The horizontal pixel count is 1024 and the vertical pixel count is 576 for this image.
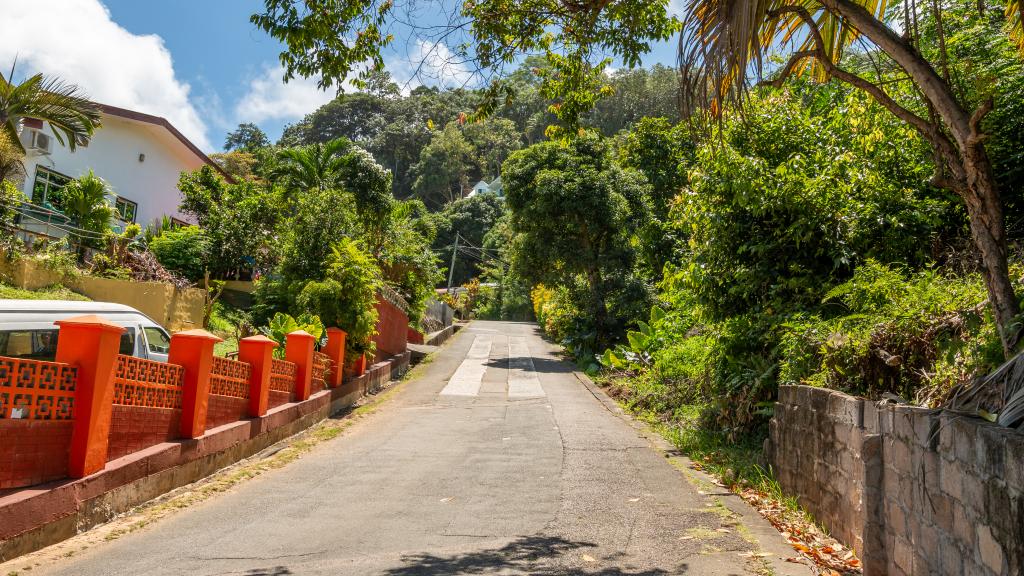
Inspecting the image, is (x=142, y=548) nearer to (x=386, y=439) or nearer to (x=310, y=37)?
(x=310, y=37)

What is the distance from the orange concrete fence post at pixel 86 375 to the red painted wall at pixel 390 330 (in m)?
11.8

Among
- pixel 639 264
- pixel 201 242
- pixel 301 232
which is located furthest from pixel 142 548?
pixel 639 264

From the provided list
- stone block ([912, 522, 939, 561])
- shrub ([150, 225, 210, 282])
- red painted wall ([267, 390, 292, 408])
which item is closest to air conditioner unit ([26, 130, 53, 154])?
shrub ([150, 225, 210, 282])

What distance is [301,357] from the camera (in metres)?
12.2

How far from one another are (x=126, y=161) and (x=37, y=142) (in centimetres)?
454

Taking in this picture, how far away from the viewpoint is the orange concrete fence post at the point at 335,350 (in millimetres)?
13989

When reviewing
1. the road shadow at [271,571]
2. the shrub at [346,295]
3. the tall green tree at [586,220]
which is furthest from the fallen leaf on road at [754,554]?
the tall green tree at [586,220]

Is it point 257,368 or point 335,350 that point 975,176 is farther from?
point 335,350

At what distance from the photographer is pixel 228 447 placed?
8.86 metres

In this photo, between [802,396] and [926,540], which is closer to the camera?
[926,540]

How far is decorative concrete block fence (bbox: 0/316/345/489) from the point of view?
536cm

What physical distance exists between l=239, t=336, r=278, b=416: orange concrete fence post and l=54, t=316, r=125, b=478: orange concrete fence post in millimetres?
3873

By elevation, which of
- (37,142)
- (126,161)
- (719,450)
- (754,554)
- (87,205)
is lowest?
(754,554)

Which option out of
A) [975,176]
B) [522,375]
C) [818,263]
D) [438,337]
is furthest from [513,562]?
[438,337]
